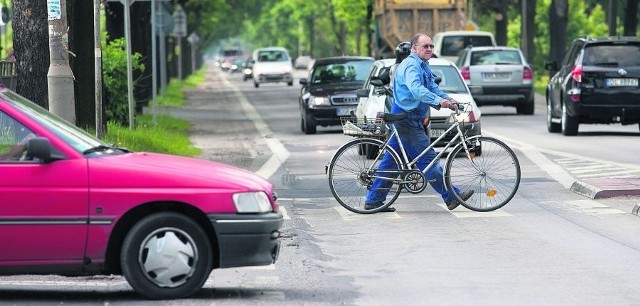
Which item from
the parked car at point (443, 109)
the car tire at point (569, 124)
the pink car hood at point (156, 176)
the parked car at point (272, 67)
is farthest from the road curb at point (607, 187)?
the parked car at point (272, 67)

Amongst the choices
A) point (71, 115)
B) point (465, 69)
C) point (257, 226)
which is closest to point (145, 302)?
point (257, 226)

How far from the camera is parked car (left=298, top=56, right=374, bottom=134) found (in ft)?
96.5

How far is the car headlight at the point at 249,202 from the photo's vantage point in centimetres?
955

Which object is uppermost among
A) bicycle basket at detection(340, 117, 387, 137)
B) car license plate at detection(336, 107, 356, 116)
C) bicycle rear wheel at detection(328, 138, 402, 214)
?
bicycle basket at detection(340, 117, 387, 137)

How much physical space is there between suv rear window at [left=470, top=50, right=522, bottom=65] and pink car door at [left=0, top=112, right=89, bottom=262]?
27.7 meters

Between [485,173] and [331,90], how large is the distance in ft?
49.6

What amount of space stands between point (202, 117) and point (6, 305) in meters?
30.1

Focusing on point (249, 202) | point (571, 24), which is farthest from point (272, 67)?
point (249, 202)

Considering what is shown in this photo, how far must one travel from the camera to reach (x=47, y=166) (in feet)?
30.8

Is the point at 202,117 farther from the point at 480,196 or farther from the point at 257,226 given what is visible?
the point at 257,226

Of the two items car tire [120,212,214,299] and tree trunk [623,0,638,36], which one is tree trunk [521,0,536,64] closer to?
tree trunk [623,0,638,36]

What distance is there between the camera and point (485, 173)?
1482 centimetres

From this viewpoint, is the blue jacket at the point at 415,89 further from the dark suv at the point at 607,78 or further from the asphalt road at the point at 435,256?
the dark suv at the point at 607,78

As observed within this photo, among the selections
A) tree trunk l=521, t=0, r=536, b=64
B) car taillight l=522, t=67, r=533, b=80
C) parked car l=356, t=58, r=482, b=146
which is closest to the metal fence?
parked car l=356, t=58, r=482, b=146
